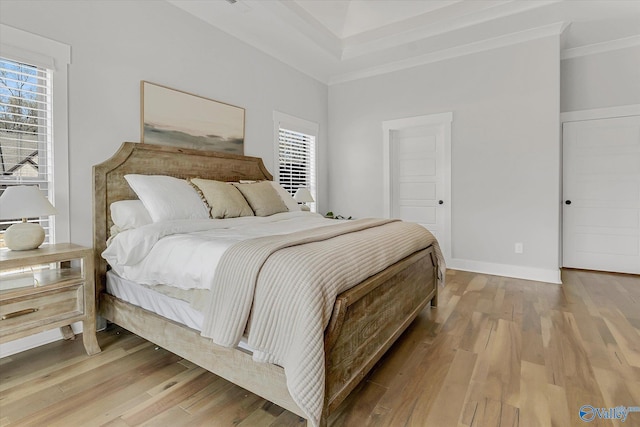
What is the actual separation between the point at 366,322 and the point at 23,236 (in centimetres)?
208

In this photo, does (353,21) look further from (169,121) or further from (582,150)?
(582,150)

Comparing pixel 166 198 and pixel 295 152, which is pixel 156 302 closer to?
pixel 166 198

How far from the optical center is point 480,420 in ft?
4.81

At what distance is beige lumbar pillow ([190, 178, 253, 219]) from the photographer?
2.67 m

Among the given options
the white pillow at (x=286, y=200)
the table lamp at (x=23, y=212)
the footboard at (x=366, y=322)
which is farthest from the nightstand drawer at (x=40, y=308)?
the white pillow at (x=286, y=200)

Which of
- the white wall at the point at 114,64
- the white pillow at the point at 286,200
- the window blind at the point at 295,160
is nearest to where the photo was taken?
the white wall at the point at 114,64

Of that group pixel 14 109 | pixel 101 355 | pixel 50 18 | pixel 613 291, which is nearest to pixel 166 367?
pixel 101 355

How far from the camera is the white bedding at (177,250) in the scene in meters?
1.64

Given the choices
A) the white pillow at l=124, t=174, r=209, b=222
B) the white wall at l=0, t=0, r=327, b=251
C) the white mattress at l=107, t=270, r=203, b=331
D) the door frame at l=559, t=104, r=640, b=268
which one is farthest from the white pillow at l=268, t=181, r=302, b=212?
the door frame at l=559, t=104, r=640, b=268

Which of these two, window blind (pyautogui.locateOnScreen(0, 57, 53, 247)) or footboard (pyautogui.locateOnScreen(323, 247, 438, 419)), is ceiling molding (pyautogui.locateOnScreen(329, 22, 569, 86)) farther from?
window blind (pyautogui.locateOnScreen(0, 57, 53, 247))

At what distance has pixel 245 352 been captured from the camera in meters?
1.49

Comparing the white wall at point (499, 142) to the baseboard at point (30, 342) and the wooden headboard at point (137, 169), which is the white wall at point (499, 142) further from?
the baseboard at point (30, 342)

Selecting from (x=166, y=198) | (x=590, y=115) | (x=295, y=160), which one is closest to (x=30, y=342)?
(x=166, y=198)

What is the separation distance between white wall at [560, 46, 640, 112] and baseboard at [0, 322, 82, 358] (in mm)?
5859
